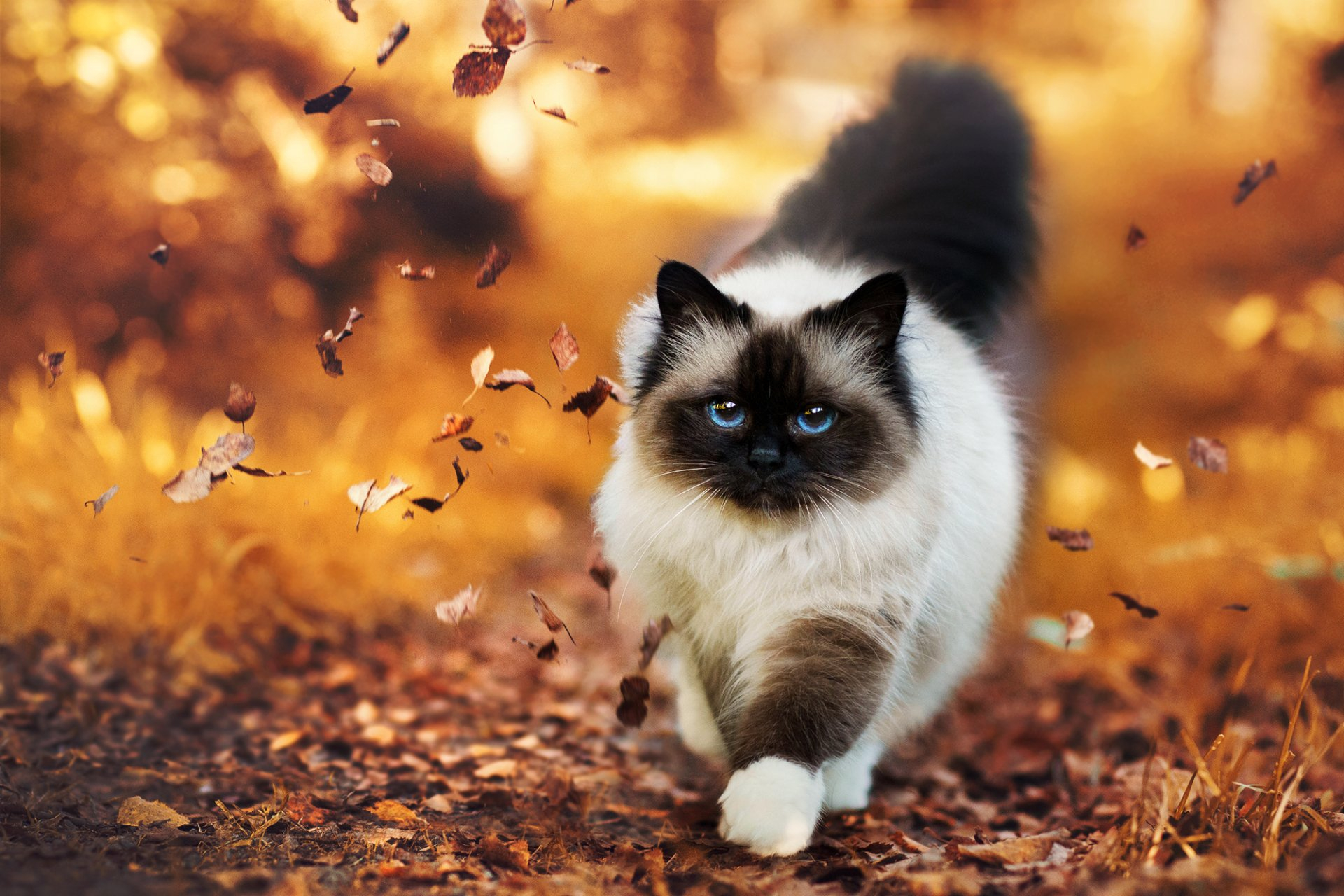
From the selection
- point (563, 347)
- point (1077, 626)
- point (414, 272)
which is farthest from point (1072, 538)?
point (414, 272)

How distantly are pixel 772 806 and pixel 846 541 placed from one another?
54cm

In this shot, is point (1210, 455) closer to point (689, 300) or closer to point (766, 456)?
point (766, 456)

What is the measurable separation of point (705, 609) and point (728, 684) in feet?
0.58

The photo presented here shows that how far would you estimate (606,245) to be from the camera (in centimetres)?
474

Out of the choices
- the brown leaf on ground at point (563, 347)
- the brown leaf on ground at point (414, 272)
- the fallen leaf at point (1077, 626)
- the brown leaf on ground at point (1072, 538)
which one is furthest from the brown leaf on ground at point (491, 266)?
the fallen leaf at point (1077, 626)

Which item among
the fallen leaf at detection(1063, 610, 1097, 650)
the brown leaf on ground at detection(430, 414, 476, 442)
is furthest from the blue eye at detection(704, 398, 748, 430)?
the fallen leaf at detection(1063, 610, 1097, 650)

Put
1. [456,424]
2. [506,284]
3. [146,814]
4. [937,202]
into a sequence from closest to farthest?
1. [146,814]
2. [456,424]
3. [937,202]
4. [506,284]

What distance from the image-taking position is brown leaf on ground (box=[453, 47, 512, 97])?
1.91 m

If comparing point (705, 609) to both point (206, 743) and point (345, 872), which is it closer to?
point (345, 872)

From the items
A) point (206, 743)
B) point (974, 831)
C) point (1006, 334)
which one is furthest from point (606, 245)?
point (974, 831)

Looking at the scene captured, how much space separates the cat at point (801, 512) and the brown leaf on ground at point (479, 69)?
0.54 m

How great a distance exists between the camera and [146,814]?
1952 mm

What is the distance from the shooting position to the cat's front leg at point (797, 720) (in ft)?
5.73

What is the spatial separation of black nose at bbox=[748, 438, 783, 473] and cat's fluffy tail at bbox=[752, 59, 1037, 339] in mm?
873
